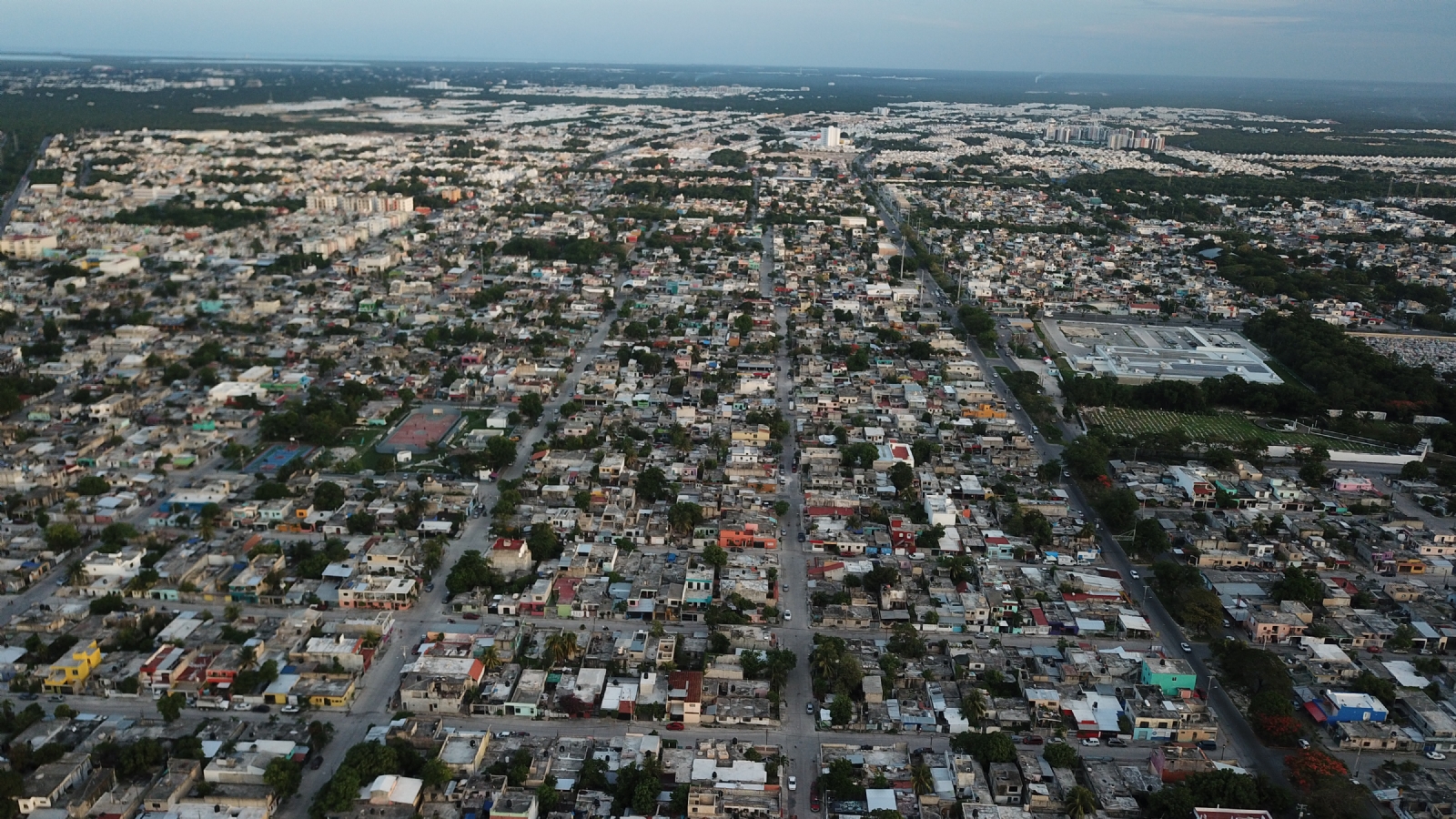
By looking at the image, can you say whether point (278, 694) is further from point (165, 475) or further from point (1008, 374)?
point (1008, 374)

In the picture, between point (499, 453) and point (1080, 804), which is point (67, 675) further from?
point (1080, 804)

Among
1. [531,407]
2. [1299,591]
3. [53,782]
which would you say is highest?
[531,407]

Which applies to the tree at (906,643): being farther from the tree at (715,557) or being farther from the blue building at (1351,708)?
the blue building at (1351,708)

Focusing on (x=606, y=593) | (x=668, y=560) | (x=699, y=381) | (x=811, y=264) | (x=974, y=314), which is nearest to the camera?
(x=606, y=593)

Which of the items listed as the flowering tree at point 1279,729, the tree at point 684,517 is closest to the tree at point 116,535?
the tree at point 684,517

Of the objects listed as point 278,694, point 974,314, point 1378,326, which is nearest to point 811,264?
point 974,314

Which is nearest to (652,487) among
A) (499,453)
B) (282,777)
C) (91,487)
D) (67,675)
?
(499,453)

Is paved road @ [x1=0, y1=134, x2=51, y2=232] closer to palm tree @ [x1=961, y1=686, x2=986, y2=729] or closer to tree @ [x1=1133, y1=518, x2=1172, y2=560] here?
palm tree @ [x1=961, y1=686, x2=986, y2=729]
